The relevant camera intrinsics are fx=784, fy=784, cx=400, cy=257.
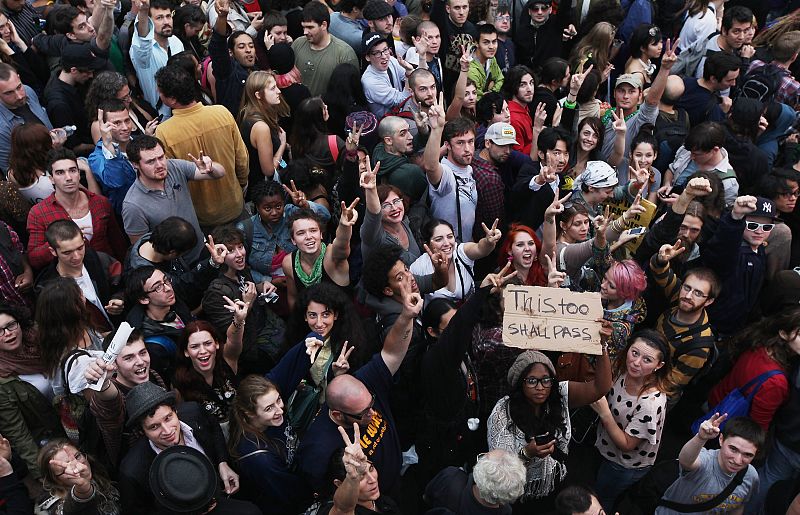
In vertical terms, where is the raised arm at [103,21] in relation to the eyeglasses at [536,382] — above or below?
above

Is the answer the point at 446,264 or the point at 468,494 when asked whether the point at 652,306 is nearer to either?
the point at 446,264

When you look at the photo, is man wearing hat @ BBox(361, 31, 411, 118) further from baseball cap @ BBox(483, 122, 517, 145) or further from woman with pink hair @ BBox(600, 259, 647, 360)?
woman with pink hair @ BBox(600, 259, 647, 360)

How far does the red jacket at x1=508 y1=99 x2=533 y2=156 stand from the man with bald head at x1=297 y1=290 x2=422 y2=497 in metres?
2.89

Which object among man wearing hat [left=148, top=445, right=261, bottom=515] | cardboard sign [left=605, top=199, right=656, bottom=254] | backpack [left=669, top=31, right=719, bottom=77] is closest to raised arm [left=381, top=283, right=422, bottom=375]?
man wearing hat [left=148, top=445, right=261, bottom=515]

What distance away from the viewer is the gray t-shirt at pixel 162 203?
17.5 ft

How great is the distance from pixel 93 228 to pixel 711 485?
425 centimetres

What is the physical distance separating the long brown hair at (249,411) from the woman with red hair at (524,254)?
1888 mm

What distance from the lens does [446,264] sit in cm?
519

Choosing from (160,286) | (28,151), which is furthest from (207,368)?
(28,151)

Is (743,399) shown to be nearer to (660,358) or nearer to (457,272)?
(660,358)

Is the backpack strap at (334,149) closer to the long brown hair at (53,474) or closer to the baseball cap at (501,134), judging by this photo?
the baseball cap at (501,134)

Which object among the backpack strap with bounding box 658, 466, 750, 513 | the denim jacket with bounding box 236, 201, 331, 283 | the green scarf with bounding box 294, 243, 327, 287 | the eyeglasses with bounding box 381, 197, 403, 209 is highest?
the eyeglasses with bounding box 381, 197, 403, 209

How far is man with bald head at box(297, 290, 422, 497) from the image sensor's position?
4008 millimetres

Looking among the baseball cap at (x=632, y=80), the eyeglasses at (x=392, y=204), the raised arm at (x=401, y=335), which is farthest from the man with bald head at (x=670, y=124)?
the raised arm at (x=401, y=335)
